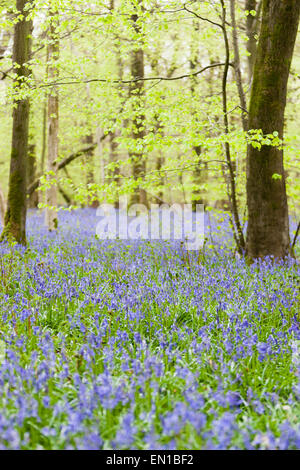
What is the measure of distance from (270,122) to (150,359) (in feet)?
17.8

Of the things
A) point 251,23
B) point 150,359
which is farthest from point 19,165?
point 150,359

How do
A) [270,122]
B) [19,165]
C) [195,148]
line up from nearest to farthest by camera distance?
1. [270,122]
2. [19,165]
3. [195,148]

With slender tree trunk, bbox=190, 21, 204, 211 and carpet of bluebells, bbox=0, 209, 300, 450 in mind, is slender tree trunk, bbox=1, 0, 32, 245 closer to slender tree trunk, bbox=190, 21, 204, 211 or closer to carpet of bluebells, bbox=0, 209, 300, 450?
carpet of bluebells, bbox=0, 209, 300, 450

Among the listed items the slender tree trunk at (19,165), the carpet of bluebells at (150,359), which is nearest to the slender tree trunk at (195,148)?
the carpet of bluebells at (150,359)

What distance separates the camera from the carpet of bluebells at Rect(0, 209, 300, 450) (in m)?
2.12

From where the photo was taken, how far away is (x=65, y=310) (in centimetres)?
430

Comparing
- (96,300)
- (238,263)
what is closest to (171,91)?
(238,263)

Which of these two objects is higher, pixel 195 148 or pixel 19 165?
pixel 195 148

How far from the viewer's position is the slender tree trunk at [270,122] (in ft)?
21.3

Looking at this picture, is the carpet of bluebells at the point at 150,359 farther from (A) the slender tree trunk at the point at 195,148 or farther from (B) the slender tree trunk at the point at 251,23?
(B) the slender tree trunk at the point at 251,23

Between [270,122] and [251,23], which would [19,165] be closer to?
[270,122]

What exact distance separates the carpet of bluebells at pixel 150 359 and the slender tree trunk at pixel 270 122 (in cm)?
83

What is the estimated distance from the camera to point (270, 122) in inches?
267

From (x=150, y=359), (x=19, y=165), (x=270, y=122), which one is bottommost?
(x=150, y=359)
